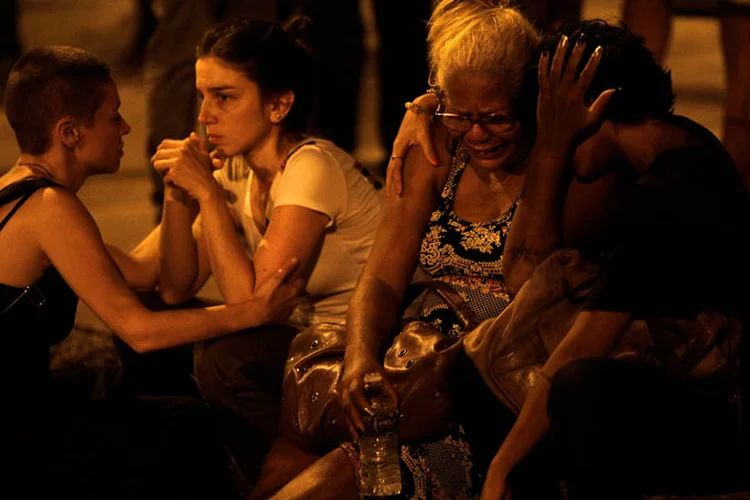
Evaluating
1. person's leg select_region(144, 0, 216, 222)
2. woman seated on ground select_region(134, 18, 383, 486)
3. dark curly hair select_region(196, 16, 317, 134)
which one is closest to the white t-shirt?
woman seated on ground select_region(134, 18, 383, 486)

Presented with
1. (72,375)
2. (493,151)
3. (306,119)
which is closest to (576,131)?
(493,151)

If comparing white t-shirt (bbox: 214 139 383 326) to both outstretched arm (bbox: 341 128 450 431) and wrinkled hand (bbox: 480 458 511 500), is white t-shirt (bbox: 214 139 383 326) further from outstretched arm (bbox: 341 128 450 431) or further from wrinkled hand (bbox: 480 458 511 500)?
wrinkled hand (bbox: 480 458 511 500)

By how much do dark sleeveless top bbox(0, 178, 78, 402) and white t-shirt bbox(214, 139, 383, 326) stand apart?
27.0 inches

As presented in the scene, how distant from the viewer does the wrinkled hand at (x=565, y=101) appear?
8.61 feet

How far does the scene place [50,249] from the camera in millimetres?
2951

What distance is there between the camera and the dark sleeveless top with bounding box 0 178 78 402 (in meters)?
2.90

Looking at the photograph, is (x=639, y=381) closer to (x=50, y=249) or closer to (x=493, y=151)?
(x=493, y=151)

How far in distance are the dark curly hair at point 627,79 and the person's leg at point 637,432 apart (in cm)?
56

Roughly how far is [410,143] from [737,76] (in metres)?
2.04

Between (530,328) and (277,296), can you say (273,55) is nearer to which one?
(277,296)

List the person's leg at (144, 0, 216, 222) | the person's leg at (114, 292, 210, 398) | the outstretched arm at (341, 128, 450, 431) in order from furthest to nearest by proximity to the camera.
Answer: the person's leg at (144, 0, 216, 222), the person's leg at (114, 292, 210, 398), the outstretched arm at (341, 128, 450, 431)

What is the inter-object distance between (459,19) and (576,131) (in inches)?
19.1

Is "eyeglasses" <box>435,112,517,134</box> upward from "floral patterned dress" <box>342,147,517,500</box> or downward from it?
upward

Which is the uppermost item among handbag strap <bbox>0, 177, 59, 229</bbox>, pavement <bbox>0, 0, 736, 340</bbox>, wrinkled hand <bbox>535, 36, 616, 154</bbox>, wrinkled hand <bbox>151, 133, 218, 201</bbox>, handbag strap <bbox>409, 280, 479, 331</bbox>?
wrinkled hand <bbox>535, 36, 616, 154</bbox>
